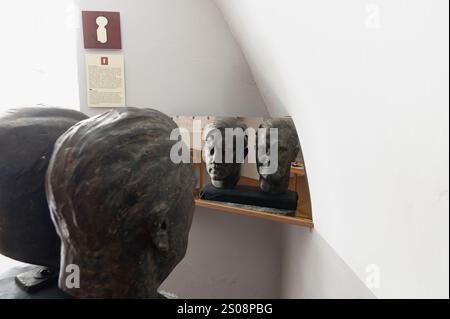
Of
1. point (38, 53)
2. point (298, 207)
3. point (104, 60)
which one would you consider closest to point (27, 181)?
point (298, 207)

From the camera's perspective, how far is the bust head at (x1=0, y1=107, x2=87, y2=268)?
1.66 feet

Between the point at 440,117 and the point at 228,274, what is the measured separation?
4.51ft

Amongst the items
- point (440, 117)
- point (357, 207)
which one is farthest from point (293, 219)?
point (440, 117)

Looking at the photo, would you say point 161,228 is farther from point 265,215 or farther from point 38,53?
point 38,53

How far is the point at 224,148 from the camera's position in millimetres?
1053

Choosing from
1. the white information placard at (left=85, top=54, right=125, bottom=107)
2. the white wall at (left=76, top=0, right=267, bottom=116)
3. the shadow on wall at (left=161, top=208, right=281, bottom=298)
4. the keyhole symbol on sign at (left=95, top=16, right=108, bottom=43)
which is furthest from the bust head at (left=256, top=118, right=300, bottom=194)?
the keyhole symbol on sign at (left=95, top=16, right=108, bottom=43)

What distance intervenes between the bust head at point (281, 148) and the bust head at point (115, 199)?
20.5 inches

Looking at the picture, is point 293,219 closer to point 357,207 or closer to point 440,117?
point 357,207

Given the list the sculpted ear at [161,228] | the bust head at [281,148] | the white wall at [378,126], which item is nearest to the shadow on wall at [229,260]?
the bust head at [281,148]

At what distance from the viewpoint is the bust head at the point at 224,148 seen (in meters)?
1.04

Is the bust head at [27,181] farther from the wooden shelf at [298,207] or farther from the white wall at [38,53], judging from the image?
the white wall at [38,53]

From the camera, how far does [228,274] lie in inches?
59.1

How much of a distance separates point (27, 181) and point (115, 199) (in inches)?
9.6

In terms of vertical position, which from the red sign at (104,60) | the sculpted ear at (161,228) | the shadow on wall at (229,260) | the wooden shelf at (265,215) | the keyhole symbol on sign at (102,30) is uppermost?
the keyhole symbol on sign at (102,30)
